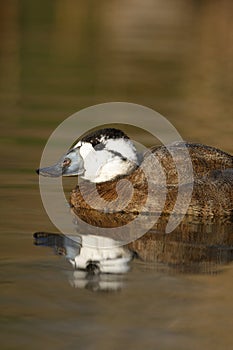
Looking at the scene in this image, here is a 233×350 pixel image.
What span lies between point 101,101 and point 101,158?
646 cm

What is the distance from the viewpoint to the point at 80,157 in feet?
36.6

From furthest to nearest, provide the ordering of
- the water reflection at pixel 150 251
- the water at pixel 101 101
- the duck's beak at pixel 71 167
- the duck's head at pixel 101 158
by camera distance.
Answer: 1. the duck's beak at pixel 71 167
2. the duck's head at pixel 101 158
3. the water reflection at pixel 150 251
4. the water at pixel 101 101

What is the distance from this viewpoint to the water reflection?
8.59 m

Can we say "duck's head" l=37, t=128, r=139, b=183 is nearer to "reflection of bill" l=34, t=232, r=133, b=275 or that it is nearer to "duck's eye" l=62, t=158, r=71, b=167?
"duck's eye" l=62, t=158, r=71, b=167

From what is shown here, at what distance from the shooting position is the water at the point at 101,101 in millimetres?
7273

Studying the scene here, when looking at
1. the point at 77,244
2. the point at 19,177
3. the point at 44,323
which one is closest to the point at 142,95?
the point at 19,177

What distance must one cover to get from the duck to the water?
53 centimetres

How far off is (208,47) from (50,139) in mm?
13067

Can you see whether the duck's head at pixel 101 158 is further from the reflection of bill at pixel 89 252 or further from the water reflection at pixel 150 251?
the reflection of bill at pixel 89 252

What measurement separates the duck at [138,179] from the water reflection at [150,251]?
193 millimetres

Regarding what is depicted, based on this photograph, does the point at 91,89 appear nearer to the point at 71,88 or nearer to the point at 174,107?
the point at 71,88

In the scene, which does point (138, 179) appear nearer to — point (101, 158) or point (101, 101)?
point (101, 158)

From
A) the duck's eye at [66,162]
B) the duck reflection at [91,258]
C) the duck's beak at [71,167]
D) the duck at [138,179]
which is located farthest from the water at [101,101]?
the duck at [138,179]

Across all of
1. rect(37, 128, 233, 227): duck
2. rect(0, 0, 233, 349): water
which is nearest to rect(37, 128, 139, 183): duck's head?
A: rect(37, 128, 233, 227): duck
